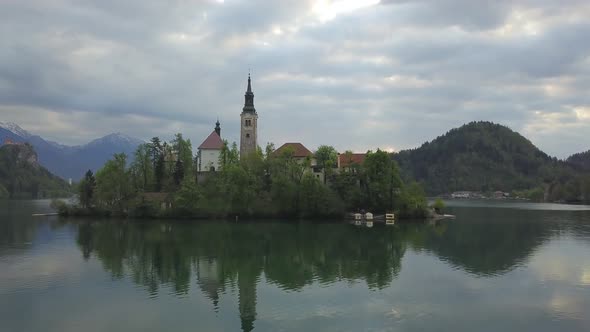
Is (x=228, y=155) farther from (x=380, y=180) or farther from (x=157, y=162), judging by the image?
(x=380, y=180)

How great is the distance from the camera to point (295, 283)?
94.1ft

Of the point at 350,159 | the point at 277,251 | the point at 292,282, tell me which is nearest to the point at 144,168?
the point at 350,159

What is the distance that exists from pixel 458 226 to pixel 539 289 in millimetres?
40994

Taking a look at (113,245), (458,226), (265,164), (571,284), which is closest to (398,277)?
(571,284)

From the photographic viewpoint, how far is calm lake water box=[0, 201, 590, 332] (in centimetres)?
2100

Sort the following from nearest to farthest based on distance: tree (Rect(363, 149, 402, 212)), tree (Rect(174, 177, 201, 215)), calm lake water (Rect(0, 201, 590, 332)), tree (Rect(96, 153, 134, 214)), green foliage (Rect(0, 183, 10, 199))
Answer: calm lake water (Rect(0, 201, 590, 332)), tree (Rect(174, 177, 201, 215)), tree (Rect(363, 149, 402, 212)), tree (Rect(96, 153, 134, 214)), green foliage (Rect(0, 183, 10, 199))

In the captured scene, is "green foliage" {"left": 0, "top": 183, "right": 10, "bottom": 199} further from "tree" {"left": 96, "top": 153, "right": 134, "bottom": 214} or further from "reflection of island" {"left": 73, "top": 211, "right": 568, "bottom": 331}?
"reflection of island" {"left": 73, "top": 211, "right": 568, "bottom": 331}

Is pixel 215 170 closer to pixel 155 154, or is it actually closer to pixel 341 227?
pixel 155 154

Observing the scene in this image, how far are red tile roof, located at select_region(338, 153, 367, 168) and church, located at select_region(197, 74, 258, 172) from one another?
746 inches

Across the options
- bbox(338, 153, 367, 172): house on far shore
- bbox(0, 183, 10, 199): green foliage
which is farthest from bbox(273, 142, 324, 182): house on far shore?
bbox(0, 183, 10, 199): green foliage

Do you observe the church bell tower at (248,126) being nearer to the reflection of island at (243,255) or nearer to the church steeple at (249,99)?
the church steeple at (249,99)

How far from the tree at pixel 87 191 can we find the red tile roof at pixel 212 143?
2231cm

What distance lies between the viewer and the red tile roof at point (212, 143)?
303 feet

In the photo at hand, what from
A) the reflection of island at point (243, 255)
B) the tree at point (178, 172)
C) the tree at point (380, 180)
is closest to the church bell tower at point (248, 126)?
the tree at point (178, 172)
